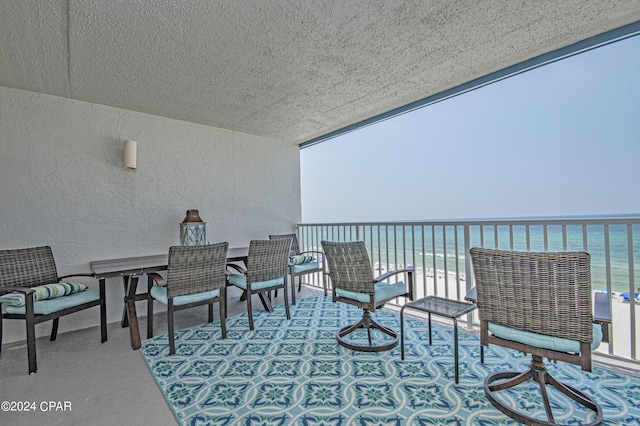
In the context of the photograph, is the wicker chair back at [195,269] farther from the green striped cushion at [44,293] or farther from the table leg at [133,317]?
the green striped cushion at [44,293]

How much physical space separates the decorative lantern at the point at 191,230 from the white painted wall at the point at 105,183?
430mm

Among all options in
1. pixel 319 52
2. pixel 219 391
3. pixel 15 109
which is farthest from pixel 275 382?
pixel 15 109

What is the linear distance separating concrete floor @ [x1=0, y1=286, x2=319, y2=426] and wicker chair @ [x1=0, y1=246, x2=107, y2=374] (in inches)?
6.4

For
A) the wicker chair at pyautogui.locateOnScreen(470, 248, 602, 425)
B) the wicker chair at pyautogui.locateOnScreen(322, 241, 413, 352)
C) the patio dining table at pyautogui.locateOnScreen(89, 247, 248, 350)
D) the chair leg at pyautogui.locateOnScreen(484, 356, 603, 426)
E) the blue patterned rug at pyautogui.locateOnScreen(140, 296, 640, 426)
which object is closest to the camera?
the wicker chair at pyautogui.locateOnScreen(470, 248, 602, 425)

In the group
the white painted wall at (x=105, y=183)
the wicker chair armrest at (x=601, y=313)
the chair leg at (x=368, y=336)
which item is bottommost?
the chair leg at (x=368, y=336)

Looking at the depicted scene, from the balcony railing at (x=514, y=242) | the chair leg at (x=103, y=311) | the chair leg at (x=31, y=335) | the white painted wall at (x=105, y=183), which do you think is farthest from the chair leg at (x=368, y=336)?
the white painted wall at (x=105, y=183)

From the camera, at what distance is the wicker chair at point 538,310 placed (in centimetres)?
142

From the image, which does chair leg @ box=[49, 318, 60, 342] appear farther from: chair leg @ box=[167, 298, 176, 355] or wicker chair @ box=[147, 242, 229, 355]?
chair leg @ box=[167, 298, 176, 355]

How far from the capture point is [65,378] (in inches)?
85.1

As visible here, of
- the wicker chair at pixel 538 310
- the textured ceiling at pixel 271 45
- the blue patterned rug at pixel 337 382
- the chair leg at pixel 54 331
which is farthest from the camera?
the chair leg at pixel 54 331

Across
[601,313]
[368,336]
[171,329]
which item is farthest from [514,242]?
[171,329]

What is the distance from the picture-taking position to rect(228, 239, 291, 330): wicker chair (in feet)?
10.1

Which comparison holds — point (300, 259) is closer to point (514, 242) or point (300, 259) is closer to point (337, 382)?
point (337, 382)

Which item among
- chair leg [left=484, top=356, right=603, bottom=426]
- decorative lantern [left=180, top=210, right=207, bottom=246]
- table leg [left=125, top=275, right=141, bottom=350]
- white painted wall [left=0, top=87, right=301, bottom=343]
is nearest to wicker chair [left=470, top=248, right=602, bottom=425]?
chair leg [left=484, top=356, right=603, bottom=426]
